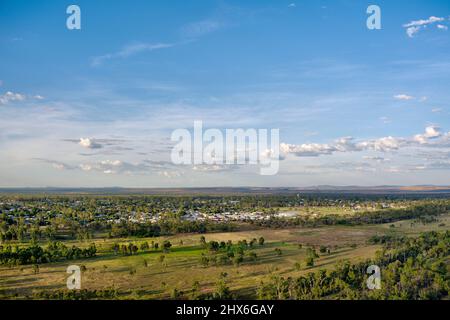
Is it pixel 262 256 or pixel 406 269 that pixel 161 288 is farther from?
pixel 406 269

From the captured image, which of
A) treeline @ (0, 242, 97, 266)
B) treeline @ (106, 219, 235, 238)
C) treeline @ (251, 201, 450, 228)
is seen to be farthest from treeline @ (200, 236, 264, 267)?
treeline @ (251, 201, 450, 228)

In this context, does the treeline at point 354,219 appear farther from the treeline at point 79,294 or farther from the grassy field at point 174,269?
the treeline at point 79,294

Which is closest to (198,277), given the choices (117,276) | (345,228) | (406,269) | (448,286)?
(117,276)

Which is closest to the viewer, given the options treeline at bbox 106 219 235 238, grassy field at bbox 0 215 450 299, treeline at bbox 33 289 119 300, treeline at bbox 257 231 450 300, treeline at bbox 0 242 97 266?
treeline at bbox 257 231 450 300

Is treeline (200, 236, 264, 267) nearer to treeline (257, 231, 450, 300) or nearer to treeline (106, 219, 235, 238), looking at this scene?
treeline (257, 231, 450, 300)

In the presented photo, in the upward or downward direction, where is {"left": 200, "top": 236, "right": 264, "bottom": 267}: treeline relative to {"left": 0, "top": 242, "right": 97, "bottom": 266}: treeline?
downward

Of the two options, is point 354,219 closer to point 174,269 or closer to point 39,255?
point 174,269

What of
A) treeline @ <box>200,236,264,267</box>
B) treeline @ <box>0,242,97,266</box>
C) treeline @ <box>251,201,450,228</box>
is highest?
treeline @ <box>0,242,97,266</box>
